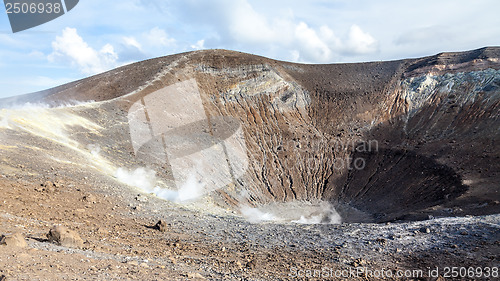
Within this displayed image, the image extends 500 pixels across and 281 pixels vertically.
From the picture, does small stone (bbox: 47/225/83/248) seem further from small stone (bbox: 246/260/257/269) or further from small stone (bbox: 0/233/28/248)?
small stone (bbox: 246/260/257/269)

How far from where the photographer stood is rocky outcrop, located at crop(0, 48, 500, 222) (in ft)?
72.7

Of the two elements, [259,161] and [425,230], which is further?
[259,161]

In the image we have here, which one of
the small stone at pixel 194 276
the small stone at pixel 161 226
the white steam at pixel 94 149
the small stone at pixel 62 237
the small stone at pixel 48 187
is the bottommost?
the small stone at pixel 194 276

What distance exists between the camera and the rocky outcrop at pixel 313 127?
22.2 m

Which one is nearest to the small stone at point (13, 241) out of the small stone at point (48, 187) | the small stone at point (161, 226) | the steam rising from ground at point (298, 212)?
the small stone at point (161, 226)

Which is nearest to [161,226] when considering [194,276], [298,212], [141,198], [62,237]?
[141,198]

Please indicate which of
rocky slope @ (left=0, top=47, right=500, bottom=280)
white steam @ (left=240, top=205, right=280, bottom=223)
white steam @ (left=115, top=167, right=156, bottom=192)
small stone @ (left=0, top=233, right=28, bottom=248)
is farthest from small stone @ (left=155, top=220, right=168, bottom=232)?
white steam @ (left=240, top=205, right=280, bottom=223)

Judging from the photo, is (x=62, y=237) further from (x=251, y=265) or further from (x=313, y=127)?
(x=313, y=127)

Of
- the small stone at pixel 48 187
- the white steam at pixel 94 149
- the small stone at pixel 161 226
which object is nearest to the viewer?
the small stone at pixel 161 226

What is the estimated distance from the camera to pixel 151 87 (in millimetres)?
32594

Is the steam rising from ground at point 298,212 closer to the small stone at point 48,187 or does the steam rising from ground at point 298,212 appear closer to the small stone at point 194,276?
the small stone at point 48,187

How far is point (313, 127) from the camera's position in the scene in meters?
33.8

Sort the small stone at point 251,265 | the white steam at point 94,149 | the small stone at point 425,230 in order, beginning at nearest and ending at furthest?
1. the small stone at point 251,265
2. the small stone at point 425,230
3. the white steam at point 94,149

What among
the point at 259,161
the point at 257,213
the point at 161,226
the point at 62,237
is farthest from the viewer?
the point at 259,161
